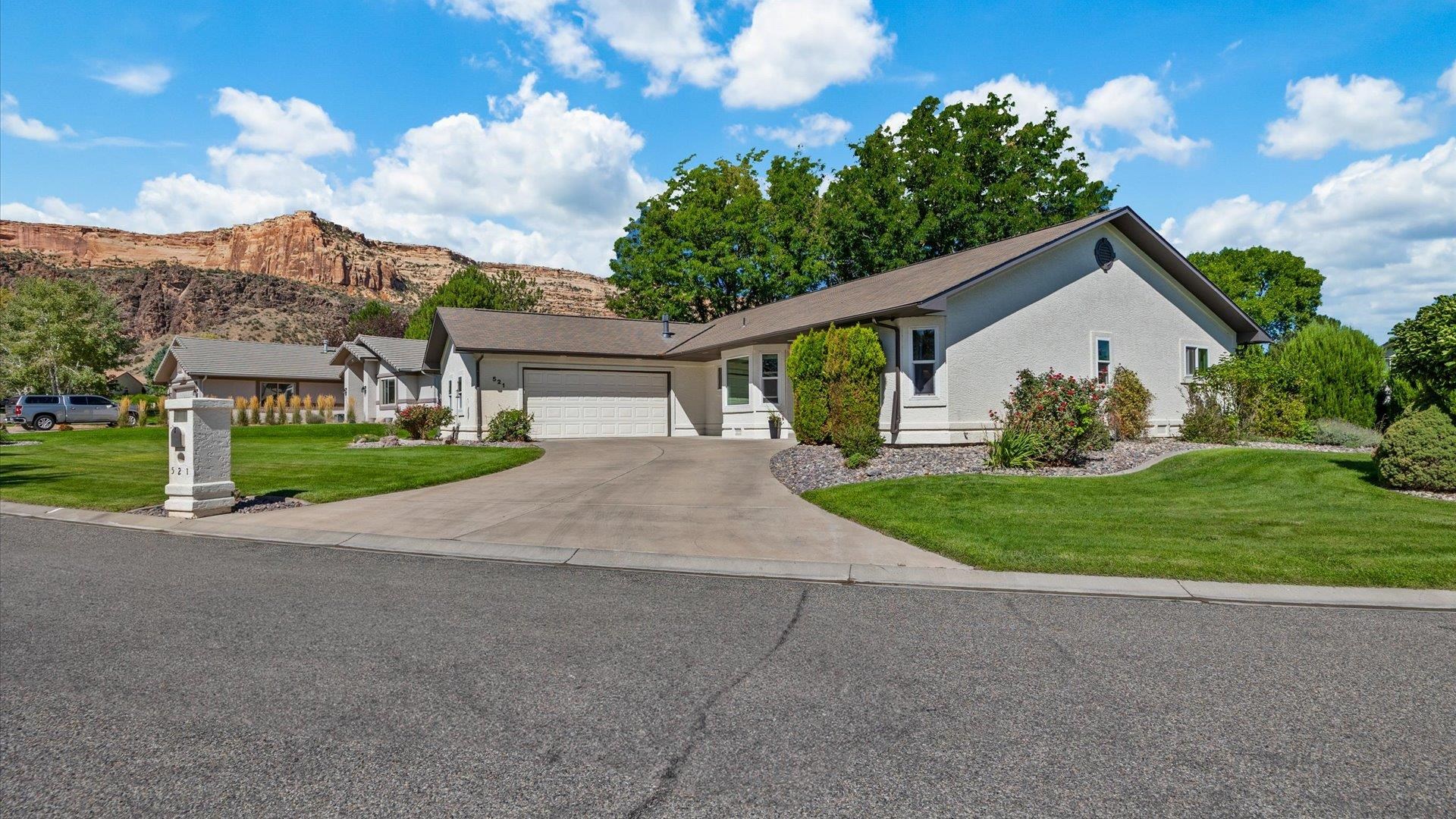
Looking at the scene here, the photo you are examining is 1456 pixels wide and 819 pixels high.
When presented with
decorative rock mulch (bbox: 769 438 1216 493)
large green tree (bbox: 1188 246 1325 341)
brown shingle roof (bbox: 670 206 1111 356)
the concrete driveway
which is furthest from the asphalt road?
large green tree (bbox: 1188 246 1325 341)

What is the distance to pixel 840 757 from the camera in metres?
3.66

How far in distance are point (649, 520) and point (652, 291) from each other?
105ft

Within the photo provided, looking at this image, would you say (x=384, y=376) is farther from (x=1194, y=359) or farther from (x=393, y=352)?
(x=1194, y=359)

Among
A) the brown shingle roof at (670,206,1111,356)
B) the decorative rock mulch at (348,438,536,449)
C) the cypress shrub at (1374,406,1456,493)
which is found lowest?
the decorative rock mulch at (348,438,536,449)

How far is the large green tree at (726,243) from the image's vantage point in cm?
4066

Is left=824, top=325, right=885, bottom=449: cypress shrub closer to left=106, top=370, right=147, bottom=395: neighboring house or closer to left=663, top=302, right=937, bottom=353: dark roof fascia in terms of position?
left=663, top=302, right=937, bottom=353: dark roof fascia

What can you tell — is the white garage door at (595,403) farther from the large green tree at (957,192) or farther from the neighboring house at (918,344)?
the large green tree at (957,192)

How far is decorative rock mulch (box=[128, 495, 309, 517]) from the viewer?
12.5 meters

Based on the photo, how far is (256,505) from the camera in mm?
12898

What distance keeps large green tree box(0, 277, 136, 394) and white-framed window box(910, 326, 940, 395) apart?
Result: 5781 centimetres

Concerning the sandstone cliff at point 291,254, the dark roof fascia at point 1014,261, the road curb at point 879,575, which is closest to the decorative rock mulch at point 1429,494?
the road curb at point 879,575

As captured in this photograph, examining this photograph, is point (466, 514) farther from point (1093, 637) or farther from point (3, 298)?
point (3, 298)

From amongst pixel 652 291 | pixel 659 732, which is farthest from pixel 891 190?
pixel 659 732

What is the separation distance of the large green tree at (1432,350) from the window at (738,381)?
15803mm
